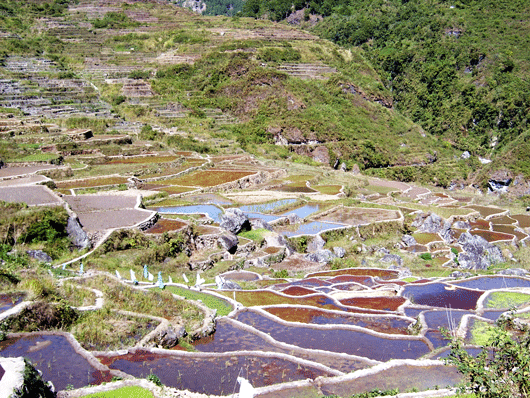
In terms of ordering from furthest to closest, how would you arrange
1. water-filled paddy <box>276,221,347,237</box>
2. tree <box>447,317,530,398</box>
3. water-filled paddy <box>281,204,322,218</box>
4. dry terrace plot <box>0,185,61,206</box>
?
water-filled paddy <box>281,204,322,218</box> → water-filled paddy <box>276,221,347,237</box> → dry terrace plot <box>0,185,61,206</box> → tree <box>447,317,530,398</box>

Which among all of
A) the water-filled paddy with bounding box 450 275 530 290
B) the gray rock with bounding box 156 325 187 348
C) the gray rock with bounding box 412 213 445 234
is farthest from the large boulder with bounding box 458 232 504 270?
the gray rock with bounding box 156 325 187 348

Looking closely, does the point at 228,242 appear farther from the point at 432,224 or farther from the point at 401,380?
the point at 432,224

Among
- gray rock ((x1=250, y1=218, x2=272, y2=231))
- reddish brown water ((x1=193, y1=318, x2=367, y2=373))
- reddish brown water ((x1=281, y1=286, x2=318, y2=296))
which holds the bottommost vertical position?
gray rock ((x1=250, y1=218, x2=272, y2=231))

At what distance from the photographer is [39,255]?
591 inches

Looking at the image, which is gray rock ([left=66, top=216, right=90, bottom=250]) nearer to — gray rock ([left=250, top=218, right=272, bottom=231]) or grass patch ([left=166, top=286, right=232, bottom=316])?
grass patch ([left=166, top=286, right=232, bottom=316])

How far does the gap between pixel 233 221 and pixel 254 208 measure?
555 cm

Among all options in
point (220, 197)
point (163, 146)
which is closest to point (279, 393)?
point (220, 197)

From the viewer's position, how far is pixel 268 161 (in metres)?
41.3

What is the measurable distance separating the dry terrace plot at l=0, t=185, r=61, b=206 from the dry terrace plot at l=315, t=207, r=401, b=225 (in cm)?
1266

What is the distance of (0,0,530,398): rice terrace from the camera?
873 centimetres

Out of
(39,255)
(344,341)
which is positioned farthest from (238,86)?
(344,341)

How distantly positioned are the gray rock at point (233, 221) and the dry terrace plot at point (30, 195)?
627cm

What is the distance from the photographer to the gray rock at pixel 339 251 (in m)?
22.1

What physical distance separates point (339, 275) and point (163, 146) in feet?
76.6
